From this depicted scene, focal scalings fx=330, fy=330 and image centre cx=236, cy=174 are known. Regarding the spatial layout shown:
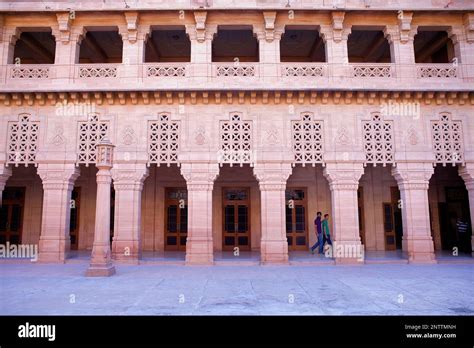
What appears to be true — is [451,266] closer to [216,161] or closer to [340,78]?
[340,78]

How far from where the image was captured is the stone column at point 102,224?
8.92 m

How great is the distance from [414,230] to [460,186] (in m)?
5.76

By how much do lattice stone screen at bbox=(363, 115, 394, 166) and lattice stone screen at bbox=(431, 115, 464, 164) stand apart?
161 centimetres

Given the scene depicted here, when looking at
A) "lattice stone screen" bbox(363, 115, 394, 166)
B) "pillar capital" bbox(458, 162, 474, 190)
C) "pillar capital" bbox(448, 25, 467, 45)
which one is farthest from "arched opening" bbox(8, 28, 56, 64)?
"pillar capital" bbox(458, 162, 474, 190)

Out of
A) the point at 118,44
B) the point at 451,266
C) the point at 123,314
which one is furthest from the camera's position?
the point at 118,44

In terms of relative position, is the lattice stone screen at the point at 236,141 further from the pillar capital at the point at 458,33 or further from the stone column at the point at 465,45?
the pillar capital at the point at 458,33

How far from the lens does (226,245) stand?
14.7m

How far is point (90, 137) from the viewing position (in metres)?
12.0

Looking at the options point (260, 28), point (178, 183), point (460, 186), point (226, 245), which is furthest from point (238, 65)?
point (460, 186)

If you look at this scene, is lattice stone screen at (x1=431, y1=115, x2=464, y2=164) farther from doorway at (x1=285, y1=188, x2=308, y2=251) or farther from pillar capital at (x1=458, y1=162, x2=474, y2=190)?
doorway at (x1=285, y1=188, x2=308, y2=251)

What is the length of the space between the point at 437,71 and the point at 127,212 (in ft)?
40.8

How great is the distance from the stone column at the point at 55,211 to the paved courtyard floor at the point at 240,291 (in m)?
1.00

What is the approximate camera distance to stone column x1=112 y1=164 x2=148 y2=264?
37.2ft

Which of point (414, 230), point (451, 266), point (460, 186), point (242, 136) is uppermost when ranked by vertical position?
point (242, 136)
